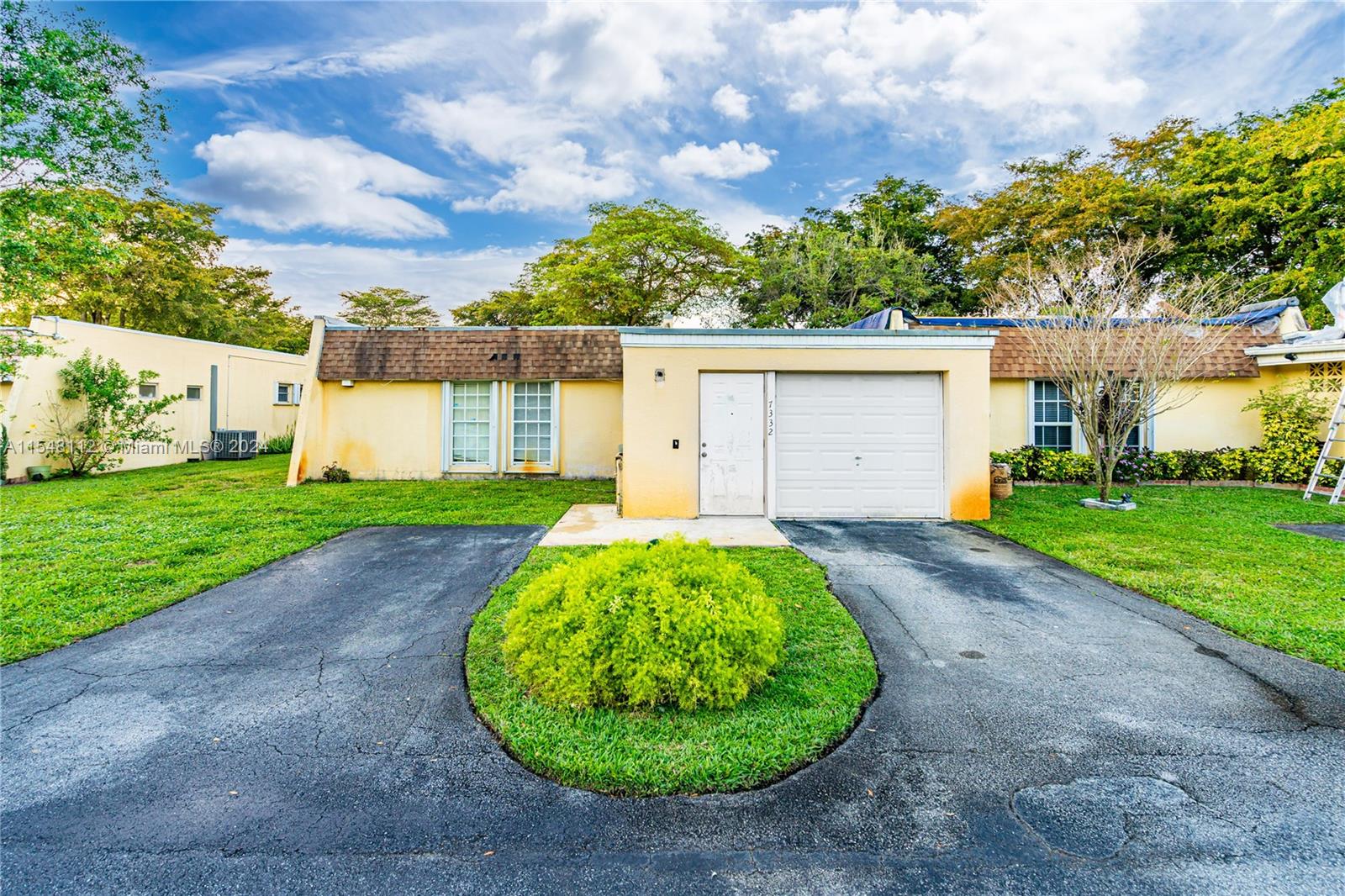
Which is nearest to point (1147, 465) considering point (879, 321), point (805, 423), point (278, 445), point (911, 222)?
point (879, 321)

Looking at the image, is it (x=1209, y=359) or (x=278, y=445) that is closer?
(x=1209, y=359)

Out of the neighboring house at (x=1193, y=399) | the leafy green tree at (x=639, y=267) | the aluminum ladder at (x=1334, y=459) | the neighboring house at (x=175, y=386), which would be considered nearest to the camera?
the aluminum ladder at (x=1334, y=459)

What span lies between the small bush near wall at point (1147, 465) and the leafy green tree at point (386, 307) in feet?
104

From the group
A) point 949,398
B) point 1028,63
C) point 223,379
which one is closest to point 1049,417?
point 949,398

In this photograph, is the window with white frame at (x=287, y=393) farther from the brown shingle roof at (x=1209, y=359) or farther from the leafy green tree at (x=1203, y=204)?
the leafy green tree at (x=1203, y=204)

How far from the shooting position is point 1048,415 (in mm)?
11906

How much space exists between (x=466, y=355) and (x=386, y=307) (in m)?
25.4

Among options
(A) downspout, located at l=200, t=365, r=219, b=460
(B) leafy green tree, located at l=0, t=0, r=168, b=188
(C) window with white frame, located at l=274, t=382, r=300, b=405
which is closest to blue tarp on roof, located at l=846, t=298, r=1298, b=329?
(B) leafy green tree, located at l=0, t=0, r=168, b=188

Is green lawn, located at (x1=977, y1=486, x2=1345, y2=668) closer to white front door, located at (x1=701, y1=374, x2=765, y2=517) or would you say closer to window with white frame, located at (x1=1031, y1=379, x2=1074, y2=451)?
window with white frame, located at (x1=1031, y1=379, x2=1074, y2=451)

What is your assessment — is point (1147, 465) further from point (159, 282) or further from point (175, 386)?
point (159, 282)

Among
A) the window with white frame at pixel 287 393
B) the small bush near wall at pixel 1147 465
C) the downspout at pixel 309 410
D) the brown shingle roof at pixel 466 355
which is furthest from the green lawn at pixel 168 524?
the small bush near wall at pixel 1147 465

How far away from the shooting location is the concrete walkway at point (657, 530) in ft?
22.6

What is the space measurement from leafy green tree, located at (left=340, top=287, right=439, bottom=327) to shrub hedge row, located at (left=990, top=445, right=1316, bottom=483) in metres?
31.7

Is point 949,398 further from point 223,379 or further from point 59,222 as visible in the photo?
point 223,379
